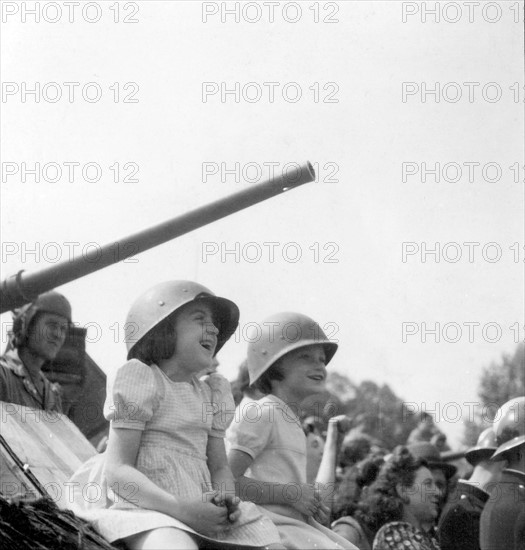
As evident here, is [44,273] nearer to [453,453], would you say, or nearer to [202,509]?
[202,509]

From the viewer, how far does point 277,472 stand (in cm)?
547

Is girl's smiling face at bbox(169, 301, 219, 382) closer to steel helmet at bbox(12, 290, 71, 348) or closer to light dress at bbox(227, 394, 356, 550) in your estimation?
light dress at bbox(227, 394, 356, 550)

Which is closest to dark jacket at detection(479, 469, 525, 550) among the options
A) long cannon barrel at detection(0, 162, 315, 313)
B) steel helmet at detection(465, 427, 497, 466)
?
steel helmet at detection(465, 427, 497, 466)

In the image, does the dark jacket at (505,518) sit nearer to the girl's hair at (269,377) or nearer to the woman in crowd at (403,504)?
the woman in crowd at (403,504)

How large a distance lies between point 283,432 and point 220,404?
560 millimetres

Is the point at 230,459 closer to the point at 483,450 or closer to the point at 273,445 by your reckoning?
the point at 273,445

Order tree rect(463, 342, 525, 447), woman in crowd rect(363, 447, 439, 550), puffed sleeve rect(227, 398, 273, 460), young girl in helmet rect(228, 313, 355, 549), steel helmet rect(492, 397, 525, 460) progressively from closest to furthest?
young girl in helmet rect(228, 313, 355, 549) < puffed sleeve rect(227, 398, 273, 460) < woman in crowd rect(363, 447, 439, 550) < steel helmet rect(492, 397, 525, 460) < tree rect(463, 342, 525, 447)

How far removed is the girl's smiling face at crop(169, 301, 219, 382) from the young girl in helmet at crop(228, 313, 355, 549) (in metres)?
0.53

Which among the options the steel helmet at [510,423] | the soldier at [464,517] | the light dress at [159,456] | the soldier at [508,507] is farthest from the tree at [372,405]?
the light dress at [159,456]

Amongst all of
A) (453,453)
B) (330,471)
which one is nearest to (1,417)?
(330,471)

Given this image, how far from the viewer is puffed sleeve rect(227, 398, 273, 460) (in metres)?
5.43

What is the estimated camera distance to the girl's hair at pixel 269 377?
19.3 feet

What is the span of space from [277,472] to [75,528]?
152cm

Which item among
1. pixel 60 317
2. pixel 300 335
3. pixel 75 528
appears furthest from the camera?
pixel 60 317
